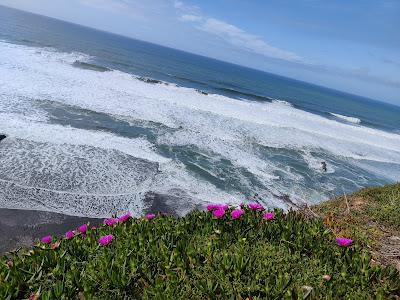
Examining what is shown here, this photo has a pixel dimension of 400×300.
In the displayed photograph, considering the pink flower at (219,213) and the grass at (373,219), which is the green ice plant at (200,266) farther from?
the grass at (373,219)

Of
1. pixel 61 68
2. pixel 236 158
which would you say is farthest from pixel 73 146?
pixel 61 68

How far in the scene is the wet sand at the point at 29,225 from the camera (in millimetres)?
8577

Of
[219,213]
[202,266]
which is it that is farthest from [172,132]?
[202,266]

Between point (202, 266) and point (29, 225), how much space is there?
22.9 ft

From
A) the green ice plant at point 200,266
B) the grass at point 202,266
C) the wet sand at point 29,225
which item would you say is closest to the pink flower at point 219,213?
the green ice plant at point 200,266

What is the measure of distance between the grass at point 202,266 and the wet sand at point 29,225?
5059mm

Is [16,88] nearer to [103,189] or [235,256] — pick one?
[103,189]

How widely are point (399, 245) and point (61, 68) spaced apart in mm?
32739

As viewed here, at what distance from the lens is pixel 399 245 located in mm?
5238

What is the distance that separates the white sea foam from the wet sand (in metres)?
0.75

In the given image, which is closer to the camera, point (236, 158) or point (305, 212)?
point (305, 212)

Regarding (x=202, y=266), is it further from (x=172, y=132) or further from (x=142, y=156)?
(x=172, y=132)

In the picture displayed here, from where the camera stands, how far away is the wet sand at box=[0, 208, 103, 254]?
338 inches

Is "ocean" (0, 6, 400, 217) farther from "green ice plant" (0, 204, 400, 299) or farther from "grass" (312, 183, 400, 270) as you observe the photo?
"green ice plant" (0, 204, 400, 299)
